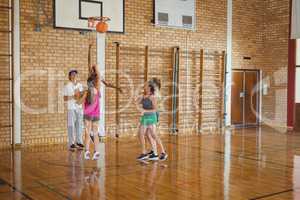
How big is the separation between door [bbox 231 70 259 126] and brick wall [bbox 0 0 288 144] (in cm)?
35

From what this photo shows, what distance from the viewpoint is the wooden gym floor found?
5.09 metres

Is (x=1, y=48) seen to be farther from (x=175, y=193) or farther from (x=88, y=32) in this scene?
(x=175, y=193)

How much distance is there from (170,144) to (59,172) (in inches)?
139

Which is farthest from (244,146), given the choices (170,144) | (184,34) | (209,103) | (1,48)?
(1,48)

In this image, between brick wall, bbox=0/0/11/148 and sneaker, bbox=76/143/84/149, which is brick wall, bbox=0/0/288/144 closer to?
brick wall, bbox=0/0/11/148

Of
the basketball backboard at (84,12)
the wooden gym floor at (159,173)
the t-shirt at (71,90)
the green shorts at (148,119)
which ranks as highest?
the basketball backboard at (84,12)

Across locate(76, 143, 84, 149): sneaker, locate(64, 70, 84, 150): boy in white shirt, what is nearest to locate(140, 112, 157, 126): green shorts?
locate(64, 70, 84, 150): boy in white shirt

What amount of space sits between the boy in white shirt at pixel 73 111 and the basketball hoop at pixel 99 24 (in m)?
1.05

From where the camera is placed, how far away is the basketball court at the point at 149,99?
588 centimetres

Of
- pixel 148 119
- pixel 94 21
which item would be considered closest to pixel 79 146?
pixel 148 119

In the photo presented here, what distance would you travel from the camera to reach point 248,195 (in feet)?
16.5

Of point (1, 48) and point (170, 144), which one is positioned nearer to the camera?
point (1, 48)

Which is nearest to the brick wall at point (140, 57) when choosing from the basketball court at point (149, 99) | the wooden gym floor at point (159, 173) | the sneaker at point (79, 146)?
the basketball court at point (149, 99)

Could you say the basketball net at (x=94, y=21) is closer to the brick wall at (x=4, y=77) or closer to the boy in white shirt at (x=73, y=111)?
the boy in white shirt at (x=73, y=111)
